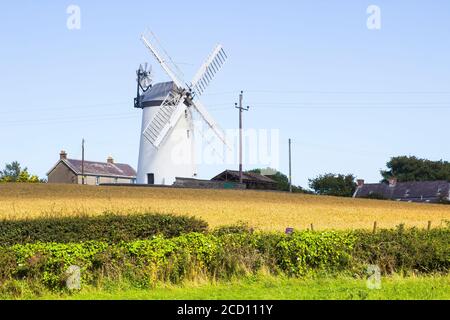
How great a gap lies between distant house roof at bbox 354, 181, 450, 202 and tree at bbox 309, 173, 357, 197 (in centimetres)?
525

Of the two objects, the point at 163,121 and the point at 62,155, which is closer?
the point at 163,121

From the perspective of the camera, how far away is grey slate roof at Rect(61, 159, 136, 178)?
3922 inches

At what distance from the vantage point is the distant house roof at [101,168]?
326 feet

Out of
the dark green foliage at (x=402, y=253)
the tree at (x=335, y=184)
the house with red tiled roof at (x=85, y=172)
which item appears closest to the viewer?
the dark green foliage at (x=402, y=253)

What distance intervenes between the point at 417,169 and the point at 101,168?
61.1m

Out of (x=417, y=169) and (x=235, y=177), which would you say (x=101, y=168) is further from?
(x=417, y=169)

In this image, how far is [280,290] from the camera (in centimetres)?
1520

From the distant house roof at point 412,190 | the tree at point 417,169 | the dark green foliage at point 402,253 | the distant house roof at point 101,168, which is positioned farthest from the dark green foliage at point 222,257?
the tree at point 417,169

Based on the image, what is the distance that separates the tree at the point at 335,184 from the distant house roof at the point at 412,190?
5.25 metres

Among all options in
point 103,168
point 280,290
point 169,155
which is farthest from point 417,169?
point 280,290

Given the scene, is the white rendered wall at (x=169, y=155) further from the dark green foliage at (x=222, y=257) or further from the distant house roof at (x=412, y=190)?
the dark green foliage at (x=222, y=257)

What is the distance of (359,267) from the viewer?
60.1 feet

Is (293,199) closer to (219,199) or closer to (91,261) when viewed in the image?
(219,199)
